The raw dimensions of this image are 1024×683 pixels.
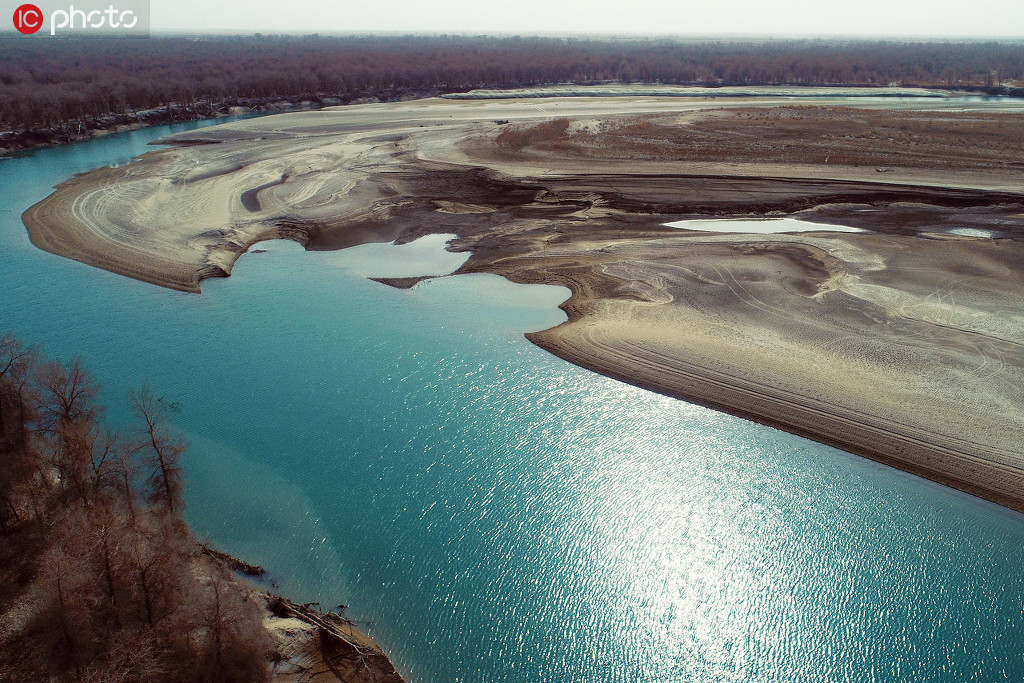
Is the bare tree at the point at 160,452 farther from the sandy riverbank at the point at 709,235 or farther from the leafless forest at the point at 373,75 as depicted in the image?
the leafless forest at the point at 373,75

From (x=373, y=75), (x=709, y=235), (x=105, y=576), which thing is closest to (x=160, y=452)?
(x=105, y=576)

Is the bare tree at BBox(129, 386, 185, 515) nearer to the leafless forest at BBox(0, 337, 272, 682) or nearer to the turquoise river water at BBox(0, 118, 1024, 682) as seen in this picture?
the leafless forest at BBox(0, 337, 272, 682)

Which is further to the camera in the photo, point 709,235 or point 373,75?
point 373,75

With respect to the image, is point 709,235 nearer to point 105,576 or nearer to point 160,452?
point 160,452

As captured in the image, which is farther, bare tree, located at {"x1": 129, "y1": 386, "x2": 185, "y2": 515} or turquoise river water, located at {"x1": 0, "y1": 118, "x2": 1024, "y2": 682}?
bare tree, located at {"x1": 129, "y1": 386, "x2": 185, "y2": 515}

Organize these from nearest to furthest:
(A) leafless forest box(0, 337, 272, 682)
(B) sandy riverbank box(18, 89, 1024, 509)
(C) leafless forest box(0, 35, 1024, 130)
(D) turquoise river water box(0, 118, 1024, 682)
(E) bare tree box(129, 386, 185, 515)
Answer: (A) leafless forest box(0, 337, 272, 682) → (D) turquoise river water box(0, 118, 1024, 682) → (E) bare tree box(129, 386, 185, 515) → (B) sandy riverbank box(18, 89, 1024, 509) → (C) leafless forest box(0, 35, 1024, 130)

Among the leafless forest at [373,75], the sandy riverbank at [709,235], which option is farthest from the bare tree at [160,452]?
the leafless forest at [373,75]

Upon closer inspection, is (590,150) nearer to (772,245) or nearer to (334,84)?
(772,245)

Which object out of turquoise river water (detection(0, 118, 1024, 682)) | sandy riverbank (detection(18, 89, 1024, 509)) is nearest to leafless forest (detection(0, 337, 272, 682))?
turquoise river water (detection(0, 118, 1024, 682))
